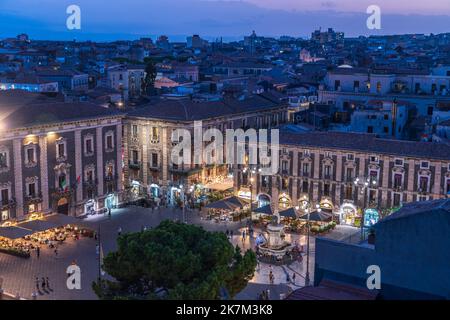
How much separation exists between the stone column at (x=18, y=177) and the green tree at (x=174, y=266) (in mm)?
22236

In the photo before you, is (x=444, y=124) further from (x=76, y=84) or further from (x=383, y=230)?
(x=76, y=84)

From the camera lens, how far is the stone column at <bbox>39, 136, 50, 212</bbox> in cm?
4962

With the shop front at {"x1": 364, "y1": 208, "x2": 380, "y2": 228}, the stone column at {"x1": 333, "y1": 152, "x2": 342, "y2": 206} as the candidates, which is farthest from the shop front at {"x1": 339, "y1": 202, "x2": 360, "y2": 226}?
the shop front at {"x1": 364, "y1": 208, "x2": 380, "y2": 228}

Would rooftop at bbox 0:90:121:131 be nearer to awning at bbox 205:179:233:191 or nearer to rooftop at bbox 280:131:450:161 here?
awning at bbox 205:179:233:191

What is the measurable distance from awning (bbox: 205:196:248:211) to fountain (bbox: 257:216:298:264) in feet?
29.4

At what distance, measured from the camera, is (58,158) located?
5122cm

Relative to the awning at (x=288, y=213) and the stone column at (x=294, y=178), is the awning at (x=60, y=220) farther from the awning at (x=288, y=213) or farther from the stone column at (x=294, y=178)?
the stone column at (x=294, y=178)

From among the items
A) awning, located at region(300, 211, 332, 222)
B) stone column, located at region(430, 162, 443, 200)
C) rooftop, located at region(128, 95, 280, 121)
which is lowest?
awning, located at region(300, 211, 332, 222)

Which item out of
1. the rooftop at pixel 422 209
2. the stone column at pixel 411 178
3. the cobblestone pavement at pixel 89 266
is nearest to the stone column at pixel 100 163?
the cobblestone pavement at pixel 89 266

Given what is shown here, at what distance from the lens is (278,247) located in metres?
43.2

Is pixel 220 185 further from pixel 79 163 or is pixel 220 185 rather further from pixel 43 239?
pixel 43 239

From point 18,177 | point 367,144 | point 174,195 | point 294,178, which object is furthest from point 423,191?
point 18,177
